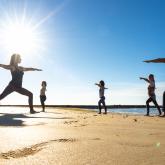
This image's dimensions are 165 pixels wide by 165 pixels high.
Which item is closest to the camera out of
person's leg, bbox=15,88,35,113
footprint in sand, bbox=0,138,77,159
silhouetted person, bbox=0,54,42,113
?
footprint in sand, bbox=0,138,77,159

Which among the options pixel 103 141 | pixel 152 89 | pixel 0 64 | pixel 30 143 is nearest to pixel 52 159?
pixel 30 143

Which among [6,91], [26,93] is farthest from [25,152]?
[26,93]

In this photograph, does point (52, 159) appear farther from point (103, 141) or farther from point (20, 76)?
point (20, 76)

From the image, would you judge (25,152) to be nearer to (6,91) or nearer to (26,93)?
(6,91)

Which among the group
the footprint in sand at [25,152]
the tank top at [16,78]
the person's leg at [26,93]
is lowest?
the footprint in sand at [25,152]

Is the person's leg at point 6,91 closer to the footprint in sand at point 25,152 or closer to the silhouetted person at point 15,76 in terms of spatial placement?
the silhouetted person at point 15,76

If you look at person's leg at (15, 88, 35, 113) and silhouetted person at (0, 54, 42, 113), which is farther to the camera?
person's leg at (15, 88, 35, 113)

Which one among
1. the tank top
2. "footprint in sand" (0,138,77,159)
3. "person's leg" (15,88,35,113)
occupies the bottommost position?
"footprint in sand" (0,138,77,159)

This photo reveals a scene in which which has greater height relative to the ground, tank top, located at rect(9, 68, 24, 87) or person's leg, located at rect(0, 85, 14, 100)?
tank top, located at rect(9, 68, 24, 87)

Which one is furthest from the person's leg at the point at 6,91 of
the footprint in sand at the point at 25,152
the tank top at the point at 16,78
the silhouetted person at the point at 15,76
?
the footprint in sand at the point at 25,152

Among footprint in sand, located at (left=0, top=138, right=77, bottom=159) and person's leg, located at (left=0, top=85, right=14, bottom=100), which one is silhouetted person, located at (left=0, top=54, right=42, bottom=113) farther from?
footprint in sand, located at (left=0, top=138, right=77, bottom=159)

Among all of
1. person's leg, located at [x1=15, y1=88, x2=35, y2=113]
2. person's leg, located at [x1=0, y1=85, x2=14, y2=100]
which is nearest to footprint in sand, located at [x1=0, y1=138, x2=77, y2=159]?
person's leg, located at [x1=0, y1=85, x2=14, y2=100]

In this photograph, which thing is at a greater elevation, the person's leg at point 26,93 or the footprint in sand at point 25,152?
the person's leg at point 26,93

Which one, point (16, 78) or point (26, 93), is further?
point (26, 93)
